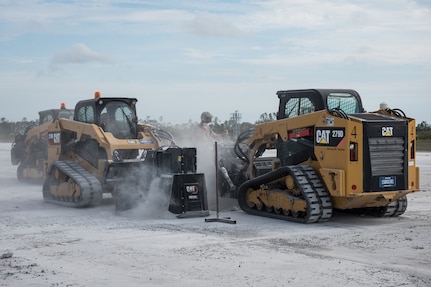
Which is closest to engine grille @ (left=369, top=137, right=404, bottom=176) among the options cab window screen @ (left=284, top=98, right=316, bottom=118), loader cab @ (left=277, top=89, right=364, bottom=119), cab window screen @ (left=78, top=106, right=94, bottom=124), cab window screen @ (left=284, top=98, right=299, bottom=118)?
loader cab @ (left=277, top=89, right=364, bottom=119)

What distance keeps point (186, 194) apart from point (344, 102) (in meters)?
3.58

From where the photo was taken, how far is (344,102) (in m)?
13.7

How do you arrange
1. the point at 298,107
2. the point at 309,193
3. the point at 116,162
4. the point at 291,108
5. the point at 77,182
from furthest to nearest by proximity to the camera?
the point at 116,162 < the point at 77,182 < the point at 291,108 < the point at 298,107 < the point at 309,193

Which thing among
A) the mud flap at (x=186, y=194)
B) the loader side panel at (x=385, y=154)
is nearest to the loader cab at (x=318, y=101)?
the loader side panel at (x=385, y=154)

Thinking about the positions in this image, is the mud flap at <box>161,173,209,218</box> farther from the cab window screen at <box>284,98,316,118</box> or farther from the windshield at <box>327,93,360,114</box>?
the windshield at <box>327,93,360,114</box>

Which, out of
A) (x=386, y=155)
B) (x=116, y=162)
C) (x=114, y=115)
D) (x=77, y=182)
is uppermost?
(x=114, y=115)

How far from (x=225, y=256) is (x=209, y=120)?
911 centimetres

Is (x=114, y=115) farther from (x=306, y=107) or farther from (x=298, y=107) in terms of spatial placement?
(x=306, y=107)

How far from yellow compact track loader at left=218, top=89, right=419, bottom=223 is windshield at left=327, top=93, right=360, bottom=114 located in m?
0.01

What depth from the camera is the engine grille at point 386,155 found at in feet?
39.5

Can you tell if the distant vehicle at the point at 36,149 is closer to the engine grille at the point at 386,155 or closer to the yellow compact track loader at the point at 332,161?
the yellow compact track loader at the point at 332,161

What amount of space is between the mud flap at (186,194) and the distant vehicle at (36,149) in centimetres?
939

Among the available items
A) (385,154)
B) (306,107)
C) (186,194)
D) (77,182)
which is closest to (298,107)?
(306,107)

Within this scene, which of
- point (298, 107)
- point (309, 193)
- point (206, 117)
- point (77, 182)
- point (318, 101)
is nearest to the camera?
point (309, 193)
